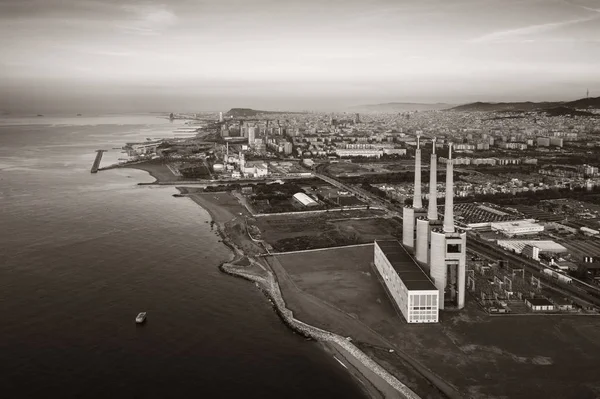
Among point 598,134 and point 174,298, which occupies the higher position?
point 598,134

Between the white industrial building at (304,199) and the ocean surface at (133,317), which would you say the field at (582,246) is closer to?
the white industrial building at (304,199)

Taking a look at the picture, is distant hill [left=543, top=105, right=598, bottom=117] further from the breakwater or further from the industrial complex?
the breakwater

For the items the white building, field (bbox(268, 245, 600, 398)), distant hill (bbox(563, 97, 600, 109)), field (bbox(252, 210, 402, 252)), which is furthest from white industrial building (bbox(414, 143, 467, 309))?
distant hill (bbox(563, 97, 600, 109))

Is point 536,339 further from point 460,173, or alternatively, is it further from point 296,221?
point 460,173

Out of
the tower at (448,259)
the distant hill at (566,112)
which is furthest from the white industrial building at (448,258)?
the distant hill at (566,112)

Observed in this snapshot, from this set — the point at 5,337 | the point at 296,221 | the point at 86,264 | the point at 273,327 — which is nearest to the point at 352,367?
the point at 273,327

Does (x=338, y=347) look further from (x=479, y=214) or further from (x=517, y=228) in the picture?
(x=479, y=214)
